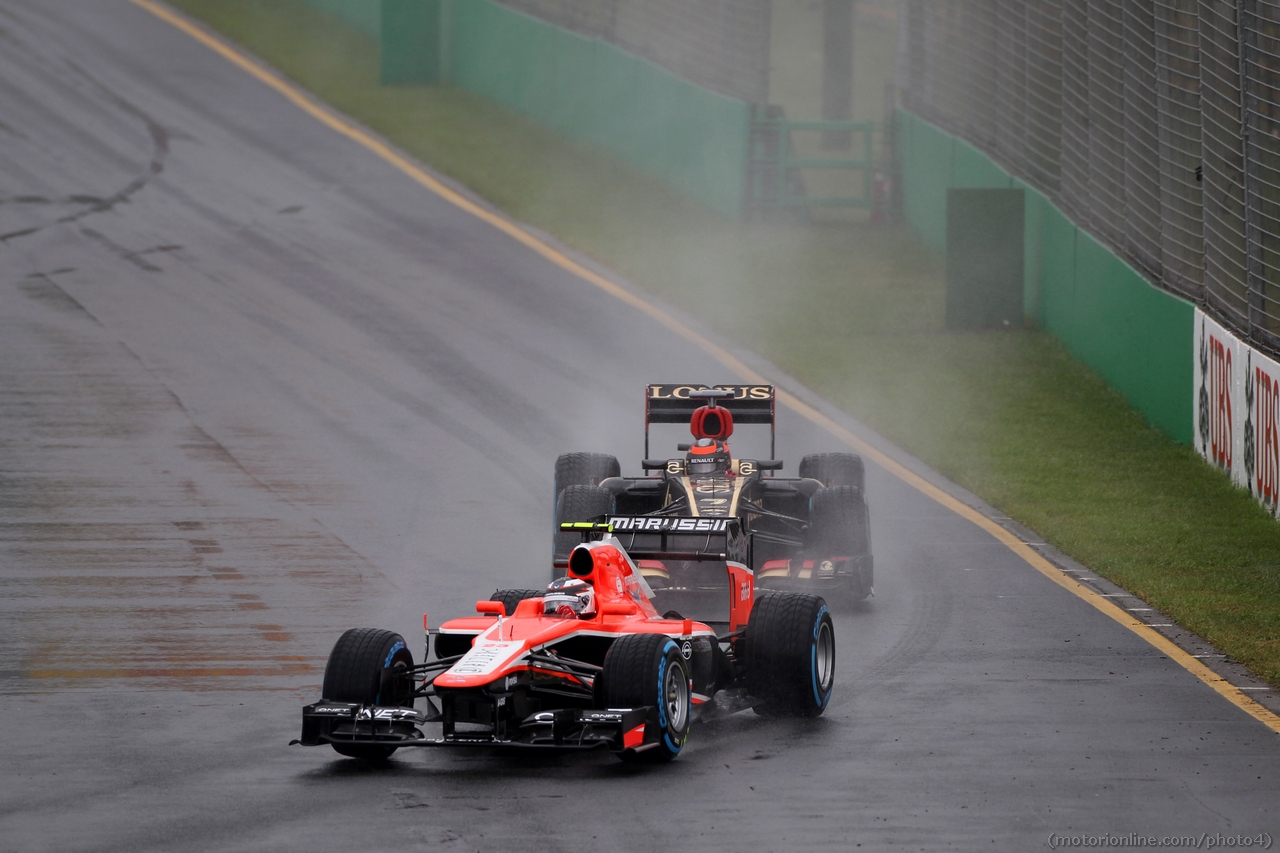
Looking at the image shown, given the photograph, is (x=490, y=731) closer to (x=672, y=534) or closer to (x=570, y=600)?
(x=570, y=600)

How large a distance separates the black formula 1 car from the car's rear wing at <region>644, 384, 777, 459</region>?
0.01 m

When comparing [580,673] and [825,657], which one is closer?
[580,673]

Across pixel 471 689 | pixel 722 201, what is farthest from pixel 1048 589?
pixel 722 201

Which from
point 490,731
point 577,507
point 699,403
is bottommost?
point 490,731

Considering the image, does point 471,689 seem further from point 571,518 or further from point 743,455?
point 743,455

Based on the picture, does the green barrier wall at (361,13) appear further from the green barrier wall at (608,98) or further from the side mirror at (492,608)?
the side mirror at (492,608)

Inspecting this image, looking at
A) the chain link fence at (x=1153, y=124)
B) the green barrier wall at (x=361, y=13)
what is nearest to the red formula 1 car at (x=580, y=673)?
the chain link fence at (x=1153, y=124)

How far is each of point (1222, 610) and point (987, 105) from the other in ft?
52.6

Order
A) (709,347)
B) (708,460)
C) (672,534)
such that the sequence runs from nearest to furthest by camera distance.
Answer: (672,534)
(708,460)
(709,347)

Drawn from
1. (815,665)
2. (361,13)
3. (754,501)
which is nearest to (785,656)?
(815,665)

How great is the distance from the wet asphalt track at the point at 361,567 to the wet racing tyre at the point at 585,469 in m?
0.81

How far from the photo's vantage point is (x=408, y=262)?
2720 centimetres

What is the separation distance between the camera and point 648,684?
379 inches

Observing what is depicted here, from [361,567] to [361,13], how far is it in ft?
93.9
